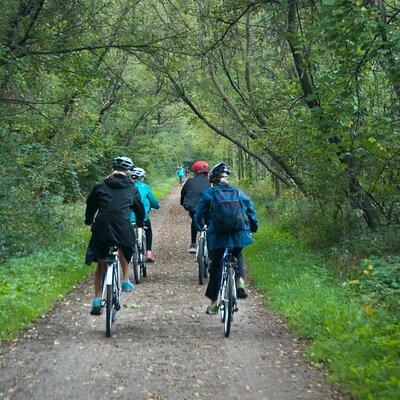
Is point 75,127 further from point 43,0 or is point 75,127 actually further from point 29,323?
point 29,323

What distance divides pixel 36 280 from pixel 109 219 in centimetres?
366

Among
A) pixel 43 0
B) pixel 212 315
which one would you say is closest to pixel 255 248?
pixel 212 315

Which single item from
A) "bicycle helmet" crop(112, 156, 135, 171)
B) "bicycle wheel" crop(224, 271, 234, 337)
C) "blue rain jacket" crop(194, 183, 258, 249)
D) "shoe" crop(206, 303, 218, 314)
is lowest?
"shoe" crop(206, 303, 218, 314)

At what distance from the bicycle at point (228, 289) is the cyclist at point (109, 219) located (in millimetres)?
1267

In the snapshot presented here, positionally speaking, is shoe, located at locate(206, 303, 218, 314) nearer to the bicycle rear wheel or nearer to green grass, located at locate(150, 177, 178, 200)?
the bicycle rear wheel

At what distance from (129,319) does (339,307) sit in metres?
2.95

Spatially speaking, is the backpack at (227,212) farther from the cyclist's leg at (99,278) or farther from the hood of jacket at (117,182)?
the cyclist's leg at (99,278)

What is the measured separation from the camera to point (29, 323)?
816cm

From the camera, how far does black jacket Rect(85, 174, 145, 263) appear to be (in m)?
7.62

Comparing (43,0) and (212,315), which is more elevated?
(43,0)

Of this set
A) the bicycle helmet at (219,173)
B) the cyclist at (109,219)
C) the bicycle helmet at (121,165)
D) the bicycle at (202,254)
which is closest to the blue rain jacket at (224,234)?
the bicycle helmet at (219,173)

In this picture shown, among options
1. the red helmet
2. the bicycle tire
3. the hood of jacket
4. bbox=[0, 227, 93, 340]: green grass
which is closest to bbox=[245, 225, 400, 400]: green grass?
the red helmet

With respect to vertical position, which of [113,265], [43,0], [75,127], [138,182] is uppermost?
[43,0]

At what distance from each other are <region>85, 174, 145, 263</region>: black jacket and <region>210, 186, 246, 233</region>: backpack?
1128 millimetres
